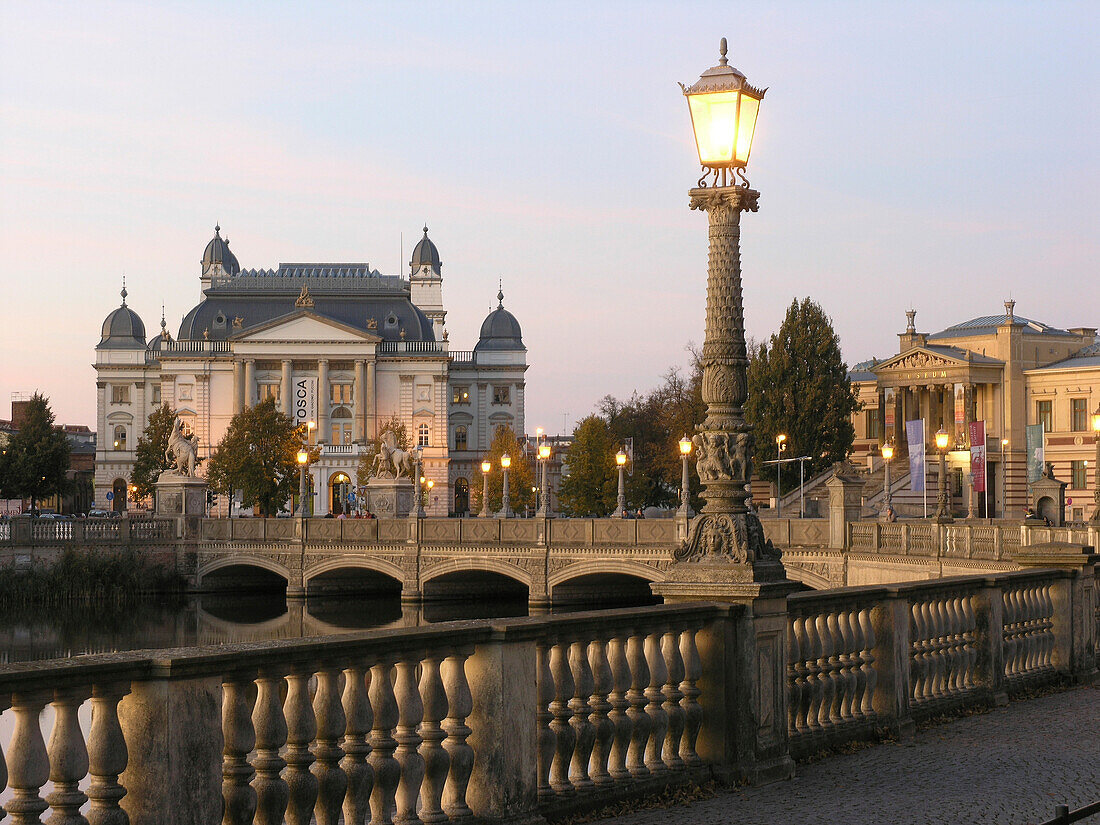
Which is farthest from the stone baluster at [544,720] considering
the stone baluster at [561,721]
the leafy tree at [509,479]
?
the leafy tree at [509,479]

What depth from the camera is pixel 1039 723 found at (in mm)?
13539

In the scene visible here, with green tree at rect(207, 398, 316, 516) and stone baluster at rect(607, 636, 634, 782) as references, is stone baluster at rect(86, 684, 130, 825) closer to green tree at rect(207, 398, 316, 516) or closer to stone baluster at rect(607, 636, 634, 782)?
stone baluster at rect(607, 636, 634, 782)

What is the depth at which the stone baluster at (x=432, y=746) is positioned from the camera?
26.8 feet

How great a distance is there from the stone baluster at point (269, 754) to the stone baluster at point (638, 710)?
3.08 m

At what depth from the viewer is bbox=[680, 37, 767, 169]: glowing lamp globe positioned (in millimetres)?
11562

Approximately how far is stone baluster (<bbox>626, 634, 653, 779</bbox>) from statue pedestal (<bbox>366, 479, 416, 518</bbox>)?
2276 inches

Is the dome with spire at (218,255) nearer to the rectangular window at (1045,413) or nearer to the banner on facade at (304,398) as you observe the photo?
the banner on facade at (304,398)

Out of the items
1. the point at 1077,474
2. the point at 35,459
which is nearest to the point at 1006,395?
the point at 1077,474

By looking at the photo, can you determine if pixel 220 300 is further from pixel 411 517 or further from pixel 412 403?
pixel 411 517

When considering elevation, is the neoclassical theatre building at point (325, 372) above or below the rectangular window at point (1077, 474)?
above

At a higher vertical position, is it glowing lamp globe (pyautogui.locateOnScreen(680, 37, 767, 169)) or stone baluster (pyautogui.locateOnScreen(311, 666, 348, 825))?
glowing lamp globe (pyautogui.locateOnScreen(680, 37, 767, 169))

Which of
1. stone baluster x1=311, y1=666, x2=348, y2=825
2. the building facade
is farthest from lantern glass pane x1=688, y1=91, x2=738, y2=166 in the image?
the building facade

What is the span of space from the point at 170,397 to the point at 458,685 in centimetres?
12821

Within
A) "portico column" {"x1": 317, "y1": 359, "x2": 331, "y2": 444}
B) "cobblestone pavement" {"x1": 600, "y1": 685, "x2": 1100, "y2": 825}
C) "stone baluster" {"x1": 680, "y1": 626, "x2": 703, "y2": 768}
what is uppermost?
"portico column" {"x1": 317, "y1": 359, "x2": 331, "y2": 444}
